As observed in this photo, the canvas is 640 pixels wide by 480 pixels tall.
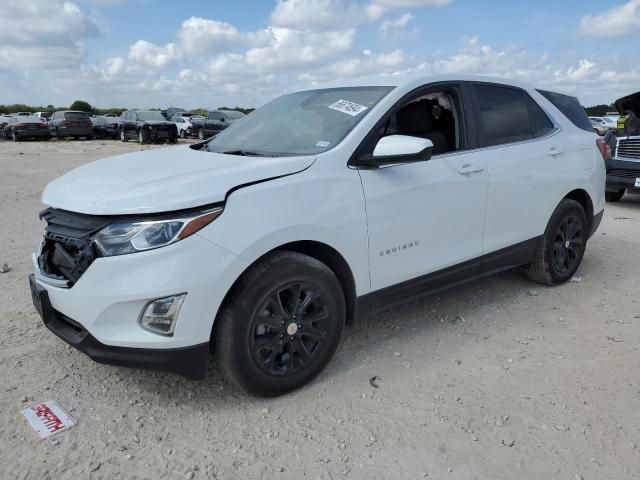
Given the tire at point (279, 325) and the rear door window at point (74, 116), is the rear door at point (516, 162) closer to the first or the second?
the tire at point (279, 325)

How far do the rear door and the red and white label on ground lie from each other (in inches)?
115

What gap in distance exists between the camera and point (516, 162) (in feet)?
13.4

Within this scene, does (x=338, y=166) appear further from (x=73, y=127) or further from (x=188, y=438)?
(x=73, y=127)

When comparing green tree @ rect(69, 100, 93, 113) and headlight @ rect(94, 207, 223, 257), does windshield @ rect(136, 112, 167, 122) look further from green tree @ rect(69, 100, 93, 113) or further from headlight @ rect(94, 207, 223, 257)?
green tree @ rect(69, 100, 93, 113)

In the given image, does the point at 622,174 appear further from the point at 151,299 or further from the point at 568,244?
the point at 151,299

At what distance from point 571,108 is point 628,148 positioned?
487 cm

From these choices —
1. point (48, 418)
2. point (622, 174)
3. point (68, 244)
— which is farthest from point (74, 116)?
point (48, 418)

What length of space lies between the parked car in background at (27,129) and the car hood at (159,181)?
28.3m

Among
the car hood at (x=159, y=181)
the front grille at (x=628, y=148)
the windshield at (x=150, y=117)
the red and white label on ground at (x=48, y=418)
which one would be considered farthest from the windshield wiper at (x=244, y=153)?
the windshield at (x=150, y=117)

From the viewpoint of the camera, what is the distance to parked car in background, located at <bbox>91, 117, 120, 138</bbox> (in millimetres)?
28734

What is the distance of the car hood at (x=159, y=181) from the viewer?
2.58 metres

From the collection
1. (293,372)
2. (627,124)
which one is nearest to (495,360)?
(293,372)

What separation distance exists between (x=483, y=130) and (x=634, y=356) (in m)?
1.83

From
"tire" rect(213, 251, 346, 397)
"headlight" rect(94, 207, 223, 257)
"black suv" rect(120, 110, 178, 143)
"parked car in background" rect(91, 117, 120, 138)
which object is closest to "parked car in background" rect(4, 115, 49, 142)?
"parked car in background" rect(91, 117, 120, 138)
